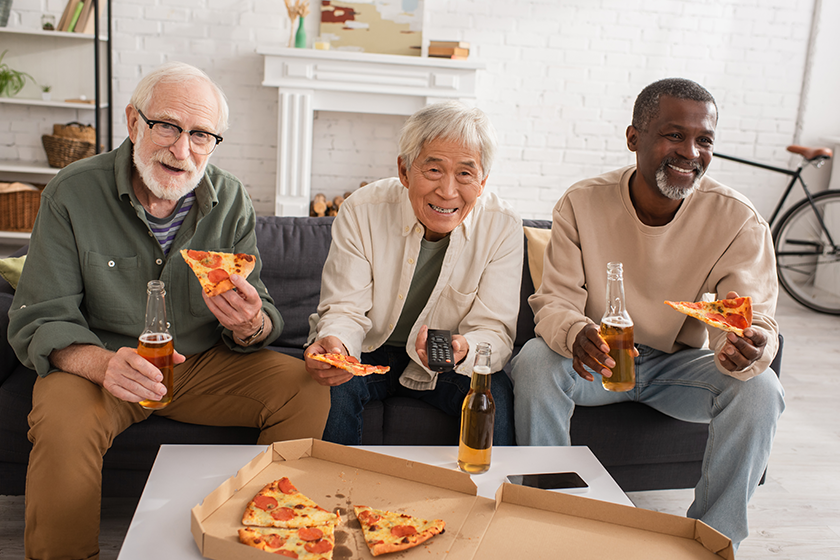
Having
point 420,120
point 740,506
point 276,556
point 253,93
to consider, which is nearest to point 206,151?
point 420,120

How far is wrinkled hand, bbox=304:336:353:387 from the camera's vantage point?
158cm

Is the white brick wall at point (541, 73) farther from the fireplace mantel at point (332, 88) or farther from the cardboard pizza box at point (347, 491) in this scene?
the cardboard pizza box at point (347, 491)

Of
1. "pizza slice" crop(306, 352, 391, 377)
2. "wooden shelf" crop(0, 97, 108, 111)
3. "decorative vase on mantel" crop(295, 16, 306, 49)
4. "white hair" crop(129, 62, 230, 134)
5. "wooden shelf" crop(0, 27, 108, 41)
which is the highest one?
"decorative vase on mantel" crop(295, 16, 306, 49)

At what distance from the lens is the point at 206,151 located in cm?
173

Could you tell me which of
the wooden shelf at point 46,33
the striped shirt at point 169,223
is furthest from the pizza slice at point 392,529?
the wooden shelf at point 46,33

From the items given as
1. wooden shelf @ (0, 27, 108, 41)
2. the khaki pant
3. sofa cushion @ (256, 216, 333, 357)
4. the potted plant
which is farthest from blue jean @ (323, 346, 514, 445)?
the potted plant

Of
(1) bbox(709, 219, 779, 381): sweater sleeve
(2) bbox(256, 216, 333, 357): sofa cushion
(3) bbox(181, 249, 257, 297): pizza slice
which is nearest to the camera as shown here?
(3) bbox(181, 249, 257, 297): pizza slice

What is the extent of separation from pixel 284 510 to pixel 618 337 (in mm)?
826

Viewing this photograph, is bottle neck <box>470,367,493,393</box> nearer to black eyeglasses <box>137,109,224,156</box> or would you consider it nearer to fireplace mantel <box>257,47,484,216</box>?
black eyeglasses <box>137,109,224,156</box>

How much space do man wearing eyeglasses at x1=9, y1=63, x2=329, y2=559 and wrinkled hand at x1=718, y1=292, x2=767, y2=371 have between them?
3.26ft

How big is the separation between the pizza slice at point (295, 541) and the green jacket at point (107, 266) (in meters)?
0.75

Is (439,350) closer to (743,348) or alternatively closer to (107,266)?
(743,348)

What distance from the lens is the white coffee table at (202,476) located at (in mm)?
1057

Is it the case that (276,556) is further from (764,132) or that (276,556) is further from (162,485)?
(764,132)
